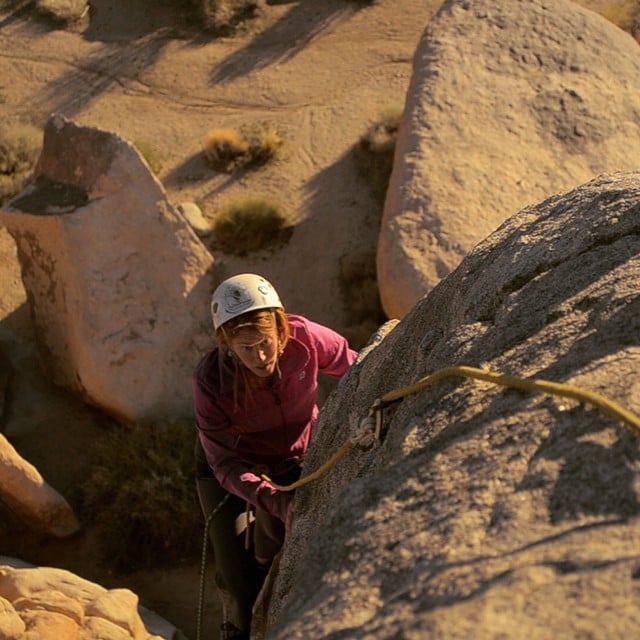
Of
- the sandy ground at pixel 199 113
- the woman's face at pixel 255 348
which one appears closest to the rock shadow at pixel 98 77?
the sandy ground at pixel 199 113

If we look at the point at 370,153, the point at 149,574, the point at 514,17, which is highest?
the point at 514,17

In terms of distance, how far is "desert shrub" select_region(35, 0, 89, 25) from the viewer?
41.9 ft

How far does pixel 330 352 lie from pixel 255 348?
56 centimetres

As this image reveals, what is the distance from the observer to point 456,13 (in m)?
9.25

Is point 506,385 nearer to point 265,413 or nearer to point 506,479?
point 506,479

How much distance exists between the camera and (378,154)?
973 centimetres

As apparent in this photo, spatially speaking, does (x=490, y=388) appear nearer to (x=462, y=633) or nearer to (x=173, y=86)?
(x=462, y=633)

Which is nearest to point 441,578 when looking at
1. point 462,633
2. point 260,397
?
point 462,633

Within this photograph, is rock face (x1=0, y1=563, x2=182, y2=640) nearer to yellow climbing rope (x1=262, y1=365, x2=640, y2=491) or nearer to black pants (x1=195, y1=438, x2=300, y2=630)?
black pants (x1=195, y1=438, x2=300, y2=630)

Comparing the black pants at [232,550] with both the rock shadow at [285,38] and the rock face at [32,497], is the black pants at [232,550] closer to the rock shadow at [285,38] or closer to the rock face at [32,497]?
the rock face at [32,497]

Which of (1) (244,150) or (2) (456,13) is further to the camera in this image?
(1) (244,150)

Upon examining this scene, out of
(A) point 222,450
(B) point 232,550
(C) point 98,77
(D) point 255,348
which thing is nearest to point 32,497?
(B) point 232,550

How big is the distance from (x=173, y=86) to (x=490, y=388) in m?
10.1

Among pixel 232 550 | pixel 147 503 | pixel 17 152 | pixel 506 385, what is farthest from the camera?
pixel 17 152
